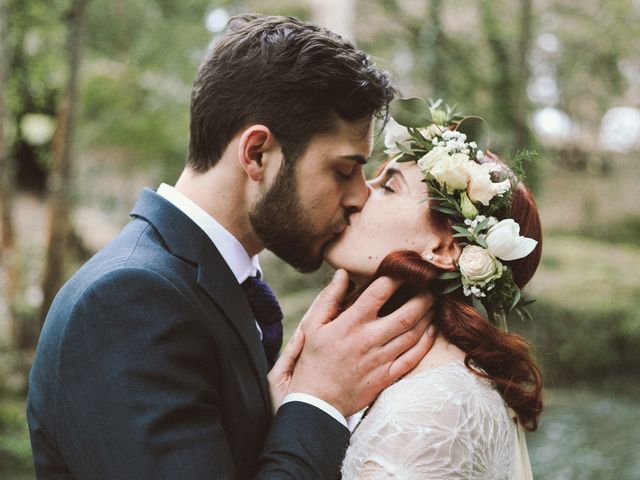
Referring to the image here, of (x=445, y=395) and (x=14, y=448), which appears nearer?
(x=445, y=395)

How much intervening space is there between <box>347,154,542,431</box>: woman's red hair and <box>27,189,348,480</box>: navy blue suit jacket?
48cm

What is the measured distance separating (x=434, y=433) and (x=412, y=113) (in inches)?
43.7

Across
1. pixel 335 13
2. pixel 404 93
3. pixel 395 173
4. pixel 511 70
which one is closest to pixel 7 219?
pixel 404 93

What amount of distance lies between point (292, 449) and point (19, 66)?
7851 millimetres

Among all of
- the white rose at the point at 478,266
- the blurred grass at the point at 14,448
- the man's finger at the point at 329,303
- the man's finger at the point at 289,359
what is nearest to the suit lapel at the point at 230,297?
the man's finger at the point at 289,359

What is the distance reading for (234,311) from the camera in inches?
79.8

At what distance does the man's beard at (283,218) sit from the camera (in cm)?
223

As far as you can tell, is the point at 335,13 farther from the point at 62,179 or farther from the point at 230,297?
the point at 230,297

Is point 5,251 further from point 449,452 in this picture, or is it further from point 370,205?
point 449,452

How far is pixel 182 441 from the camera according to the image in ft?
5.36

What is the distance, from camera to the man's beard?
2.23m

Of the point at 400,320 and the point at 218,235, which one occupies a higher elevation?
the point at 218,235

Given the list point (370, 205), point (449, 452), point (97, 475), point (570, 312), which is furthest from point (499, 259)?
point (570, 312)

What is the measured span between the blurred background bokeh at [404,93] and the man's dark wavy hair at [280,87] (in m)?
4.60
